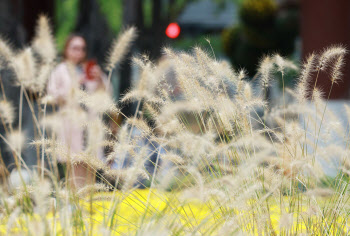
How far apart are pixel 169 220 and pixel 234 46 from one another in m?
6.84

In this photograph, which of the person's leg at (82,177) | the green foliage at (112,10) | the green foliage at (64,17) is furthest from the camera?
the green foliage at (64,17)

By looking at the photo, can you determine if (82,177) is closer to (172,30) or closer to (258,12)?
(172,30)

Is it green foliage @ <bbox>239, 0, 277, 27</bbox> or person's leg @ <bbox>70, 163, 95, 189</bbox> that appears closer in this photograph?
person's leg @ <bbox>70, 163, 95, 189</bbox>

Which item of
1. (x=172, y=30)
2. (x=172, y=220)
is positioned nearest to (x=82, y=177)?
(x=172, y=220)

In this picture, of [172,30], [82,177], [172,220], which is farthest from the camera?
[172,30]

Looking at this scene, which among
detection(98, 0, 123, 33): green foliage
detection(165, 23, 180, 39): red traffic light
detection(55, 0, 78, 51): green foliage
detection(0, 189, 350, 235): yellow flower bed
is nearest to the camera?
detection(0, 189, 350, 235): yellow flower bed

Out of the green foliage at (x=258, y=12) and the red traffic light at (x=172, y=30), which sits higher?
the green foliage at (x=258, y=12)

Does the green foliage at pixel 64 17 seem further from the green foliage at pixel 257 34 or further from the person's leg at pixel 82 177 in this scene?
the person's leg at pixel 82 177

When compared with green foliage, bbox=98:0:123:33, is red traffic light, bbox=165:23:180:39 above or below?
below

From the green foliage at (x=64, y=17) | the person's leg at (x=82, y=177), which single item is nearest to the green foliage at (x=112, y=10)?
the green foliage at (x=64, y=17)

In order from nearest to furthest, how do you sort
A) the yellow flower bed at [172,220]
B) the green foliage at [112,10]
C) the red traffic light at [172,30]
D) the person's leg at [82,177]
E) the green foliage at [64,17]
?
1. the yellow flower bed at [172,220]
2. the person's leg at [82,177]
3. the red traffic light at [172,30]
4. the green foliage at [112,10]
5. the green foliage at [64,17]

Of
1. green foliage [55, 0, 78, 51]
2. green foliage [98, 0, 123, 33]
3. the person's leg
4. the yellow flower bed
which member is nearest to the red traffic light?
green foliage [98, 0, 123, 33]

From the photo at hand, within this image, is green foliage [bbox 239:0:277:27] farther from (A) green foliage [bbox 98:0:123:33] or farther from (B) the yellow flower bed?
(B) the yellow flower bed

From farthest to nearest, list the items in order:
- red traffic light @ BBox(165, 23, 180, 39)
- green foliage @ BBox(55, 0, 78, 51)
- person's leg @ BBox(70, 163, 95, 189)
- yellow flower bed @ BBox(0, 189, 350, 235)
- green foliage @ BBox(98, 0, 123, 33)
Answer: green foliage @ BBox(55, 0, 78, 51)
green foliage @ BBox(98, 0, 123, 33)
red traffic light @ BBox(165, 23, 180, 39)
person's leg @ BBox(70, 163, 95, 189)
yellow flower bed @ BBox(0, 189, 350, 235)
